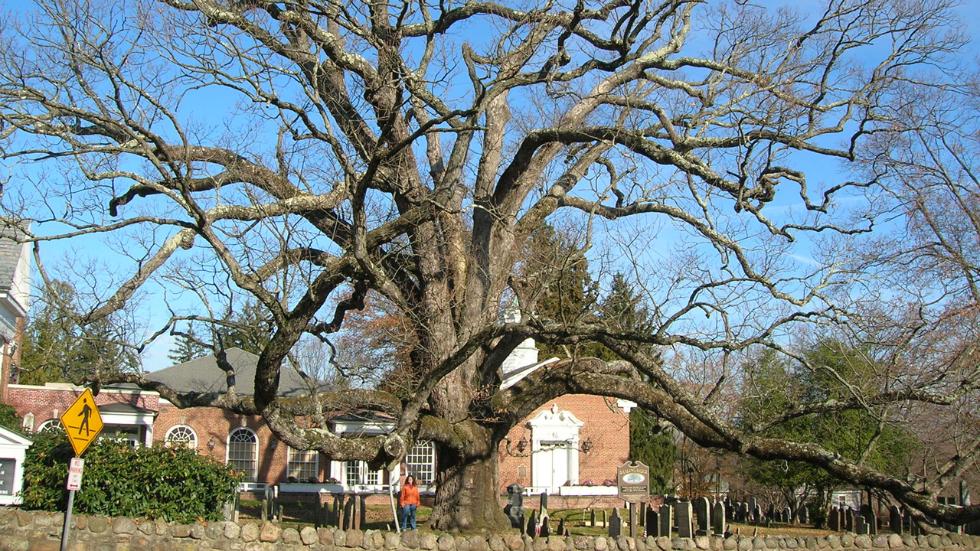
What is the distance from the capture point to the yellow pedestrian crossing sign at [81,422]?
12586 mm

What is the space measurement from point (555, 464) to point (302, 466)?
29.7ft

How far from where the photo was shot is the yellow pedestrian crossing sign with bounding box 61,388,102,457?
12.6 meters

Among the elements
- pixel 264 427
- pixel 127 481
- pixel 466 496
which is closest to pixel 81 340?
pixel 127 481

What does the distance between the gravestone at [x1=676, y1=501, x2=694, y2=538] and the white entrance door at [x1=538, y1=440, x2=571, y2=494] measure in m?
13.7

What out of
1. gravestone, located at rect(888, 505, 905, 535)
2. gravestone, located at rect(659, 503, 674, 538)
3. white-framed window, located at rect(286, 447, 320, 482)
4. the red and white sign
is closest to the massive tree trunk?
gravestone, located at rect(659, 503, 674, 538)

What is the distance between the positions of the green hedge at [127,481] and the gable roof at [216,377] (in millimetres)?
15991

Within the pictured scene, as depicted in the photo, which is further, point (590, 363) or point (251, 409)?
point (590, 363)

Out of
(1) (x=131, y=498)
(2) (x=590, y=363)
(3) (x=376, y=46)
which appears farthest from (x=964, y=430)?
(1) (x=131, y=498)

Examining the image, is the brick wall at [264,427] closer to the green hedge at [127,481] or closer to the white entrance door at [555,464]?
the white entrance door at [555,464]

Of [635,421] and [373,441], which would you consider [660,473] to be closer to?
[635,421]

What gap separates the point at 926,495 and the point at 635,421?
23.6 meters

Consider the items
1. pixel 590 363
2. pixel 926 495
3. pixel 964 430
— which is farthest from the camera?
pixel 590 363

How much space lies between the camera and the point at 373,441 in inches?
593

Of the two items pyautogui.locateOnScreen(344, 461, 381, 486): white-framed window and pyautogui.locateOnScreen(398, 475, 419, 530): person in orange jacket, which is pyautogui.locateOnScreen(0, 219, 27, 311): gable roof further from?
pyautogui.locateOnScreen(398, 475, 419, 530): person in orange jacket
